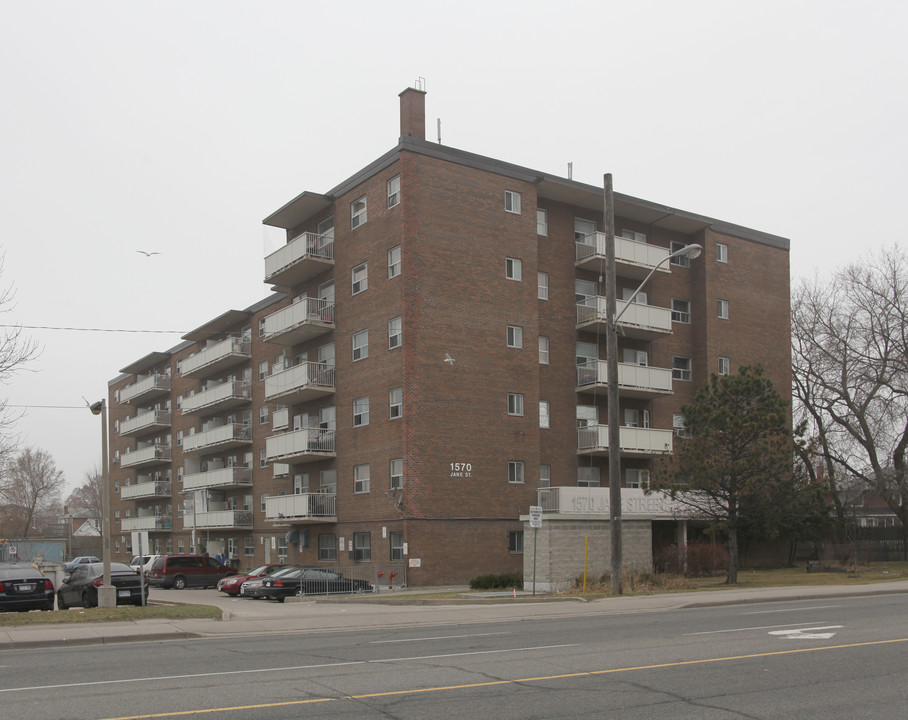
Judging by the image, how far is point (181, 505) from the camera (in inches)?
2525

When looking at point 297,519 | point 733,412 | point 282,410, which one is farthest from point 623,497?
A: point 282,410

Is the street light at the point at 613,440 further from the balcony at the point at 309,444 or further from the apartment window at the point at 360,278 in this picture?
the balcony at the point at 309,444

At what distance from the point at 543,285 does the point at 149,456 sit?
1529 inches

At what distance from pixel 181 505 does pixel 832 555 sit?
139 ft

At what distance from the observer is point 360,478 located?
128 feet

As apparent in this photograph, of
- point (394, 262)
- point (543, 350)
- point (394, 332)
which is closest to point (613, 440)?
point (394, 332)

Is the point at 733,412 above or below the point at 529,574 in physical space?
above

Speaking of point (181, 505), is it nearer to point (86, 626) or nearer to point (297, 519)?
point (297, 519)

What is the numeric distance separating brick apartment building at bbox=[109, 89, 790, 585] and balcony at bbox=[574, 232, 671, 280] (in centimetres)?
11

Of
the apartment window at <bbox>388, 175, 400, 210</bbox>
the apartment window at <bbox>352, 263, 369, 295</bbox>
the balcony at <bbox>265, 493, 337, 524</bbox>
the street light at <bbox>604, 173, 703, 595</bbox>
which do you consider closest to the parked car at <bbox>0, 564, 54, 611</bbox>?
the street light at <bbox>604, 173, 703, 595</bbox>

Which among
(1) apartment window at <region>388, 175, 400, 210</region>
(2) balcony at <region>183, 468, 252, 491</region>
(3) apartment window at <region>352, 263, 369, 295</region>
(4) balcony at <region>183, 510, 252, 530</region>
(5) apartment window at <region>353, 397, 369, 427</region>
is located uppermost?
(1) apartment window at <region>388, 175, 400, 210</region>

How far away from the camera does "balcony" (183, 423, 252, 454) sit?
5409 cm

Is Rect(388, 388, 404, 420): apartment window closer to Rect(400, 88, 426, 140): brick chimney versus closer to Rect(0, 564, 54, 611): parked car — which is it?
Rect(400, 88, 426, 140): brick chimney

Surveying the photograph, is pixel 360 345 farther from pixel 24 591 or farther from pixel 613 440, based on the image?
pixel 24 591
